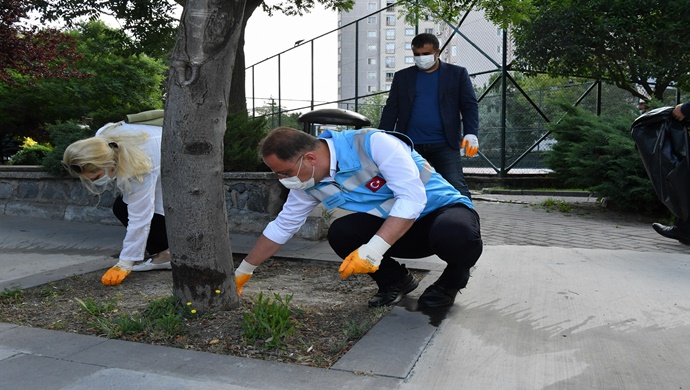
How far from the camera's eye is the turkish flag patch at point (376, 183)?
2.88 meters

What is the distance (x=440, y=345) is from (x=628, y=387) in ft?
2.40

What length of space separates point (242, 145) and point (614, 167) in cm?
425

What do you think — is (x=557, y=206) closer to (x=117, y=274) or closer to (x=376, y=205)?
(x=376, y=205)

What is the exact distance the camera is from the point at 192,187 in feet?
9.57

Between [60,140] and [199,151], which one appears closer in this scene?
[199,151]

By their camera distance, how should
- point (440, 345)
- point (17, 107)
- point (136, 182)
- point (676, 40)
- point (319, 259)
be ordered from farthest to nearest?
1. point (17, 107)
2. point (676, 40)
3. point (319, 259)
4. point (136, 182)
5. point (440, 345)

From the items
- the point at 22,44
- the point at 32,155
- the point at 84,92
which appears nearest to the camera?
the point at 32,155

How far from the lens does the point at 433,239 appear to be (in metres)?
2.89

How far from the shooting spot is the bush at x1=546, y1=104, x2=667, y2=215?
675cm

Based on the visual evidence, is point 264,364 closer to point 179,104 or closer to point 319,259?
point 179,104

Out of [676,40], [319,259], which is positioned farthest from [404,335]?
[676,40]

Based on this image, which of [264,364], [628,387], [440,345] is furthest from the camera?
[440,345]

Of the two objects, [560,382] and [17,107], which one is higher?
[17,107]

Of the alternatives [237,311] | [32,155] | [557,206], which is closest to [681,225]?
[237,311]
